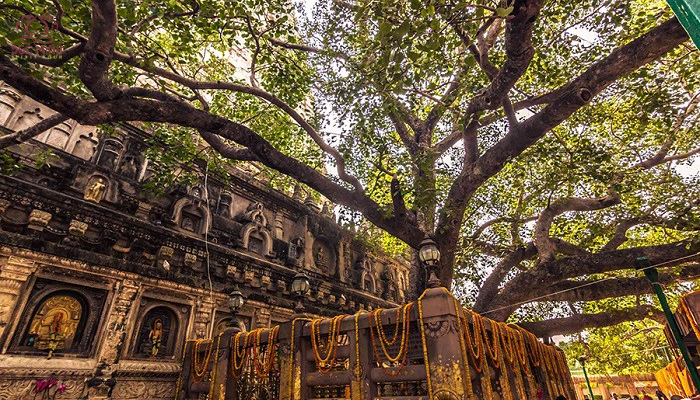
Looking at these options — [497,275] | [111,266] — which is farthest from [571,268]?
[111,266]

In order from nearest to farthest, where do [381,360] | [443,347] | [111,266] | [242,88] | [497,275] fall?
[443,347] < [381,360] < [111,266] < [242,88] < [497,275]

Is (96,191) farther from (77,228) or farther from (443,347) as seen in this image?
(443,347)

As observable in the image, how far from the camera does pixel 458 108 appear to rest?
9453 millimetres

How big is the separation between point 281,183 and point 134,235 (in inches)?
224

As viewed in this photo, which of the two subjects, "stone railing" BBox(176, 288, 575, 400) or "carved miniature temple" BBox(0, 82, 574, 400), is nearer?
"stone railing" BBox(176, 288, 575, 400)

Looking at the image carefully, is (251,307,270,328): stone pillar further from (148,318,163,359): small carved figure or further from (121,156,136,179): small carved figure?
(121,156,136,179): small carved figure

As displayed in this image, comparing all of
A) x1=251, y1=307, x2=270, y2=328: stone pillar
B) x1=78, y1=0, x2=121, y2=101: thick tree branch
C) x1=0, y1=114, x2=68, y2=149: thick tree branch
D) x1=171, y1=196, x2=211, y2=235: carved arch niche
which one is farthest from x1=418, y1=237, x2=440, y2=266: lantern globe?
x1=0, y1=114, x2=68, y2=149: thick tree branch

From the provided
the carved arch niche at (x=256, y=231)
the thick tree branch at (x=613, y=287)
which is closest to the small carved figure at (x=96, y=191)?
the carved arch niche at (x=256, y=231)

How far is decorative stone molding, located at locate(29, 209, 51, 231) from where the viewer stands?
6.84 meters

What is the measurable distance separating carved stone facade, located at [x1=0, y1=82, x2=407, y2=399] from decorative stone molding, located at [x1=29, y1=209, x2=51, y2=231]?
0.8 inches

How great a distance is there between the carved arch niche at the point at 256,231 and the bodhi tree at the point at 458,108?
2562 mm

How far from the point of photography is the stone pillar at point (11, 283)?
6.21m

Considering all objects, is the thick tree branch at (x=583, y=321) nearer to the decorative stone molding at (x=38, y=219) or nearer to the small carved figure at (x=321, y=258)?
the small carved figure at (x=321, y=258)

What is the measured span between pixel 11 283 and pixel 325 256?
955 cm
